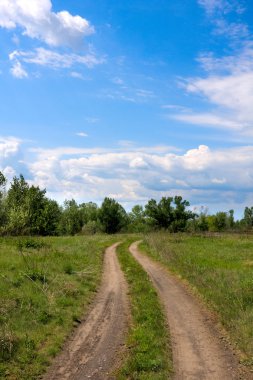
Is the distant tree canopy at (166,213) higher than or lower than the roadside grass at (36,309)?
higher

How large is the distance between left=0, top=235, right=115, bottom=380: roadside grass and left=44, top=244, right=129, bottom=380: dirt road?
0.38m

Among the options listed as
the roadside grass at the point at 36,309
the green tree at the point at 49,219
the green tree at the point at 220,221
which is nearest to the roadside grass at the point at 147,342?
the roadside grass at the point at 36,309

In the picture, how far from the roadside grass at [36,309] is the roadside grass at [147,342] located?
2035mm

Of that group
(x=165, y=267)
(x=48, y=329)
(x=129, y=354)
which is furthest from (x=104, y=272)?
(x=129, y=354)

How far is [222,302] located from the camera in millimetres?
15508

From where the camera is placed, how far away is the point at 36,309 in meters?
14.1

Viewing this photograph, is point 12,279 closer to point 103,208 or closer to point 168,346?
point 168,346

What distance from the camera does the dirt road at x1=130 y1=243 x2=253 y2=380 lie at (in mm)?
9508

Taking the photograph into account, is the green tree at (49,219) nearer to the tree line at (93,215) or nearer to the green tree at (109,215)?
the tree line at (93,215)

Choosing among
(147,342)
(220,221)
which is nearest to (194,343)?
(147,342)

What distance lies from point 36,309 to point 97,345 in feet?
11.8

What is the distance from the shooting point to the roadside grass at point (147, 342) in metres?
9.30

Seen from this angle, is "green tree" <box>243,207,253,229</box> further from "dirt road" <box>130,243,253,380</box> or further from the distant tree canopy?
"dirt road" <box>130,243,253,380</box>

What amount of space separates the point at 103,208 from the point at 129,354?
294 ft
